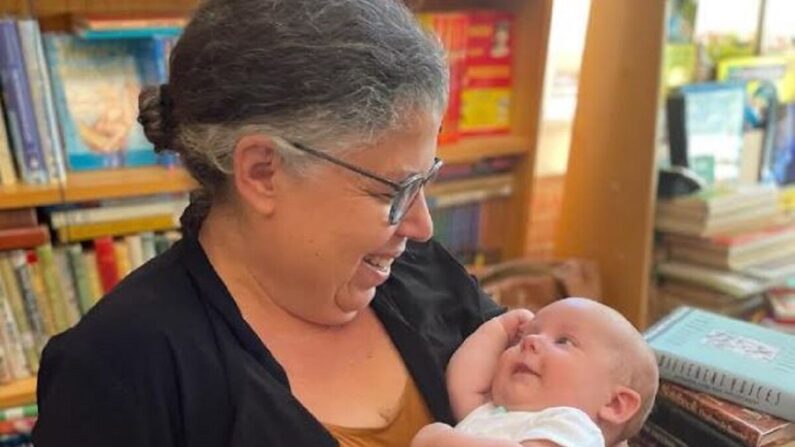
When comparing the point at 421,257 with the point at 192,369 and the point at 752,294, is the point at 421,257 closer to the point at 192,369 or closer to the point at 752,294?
the point at 192,369

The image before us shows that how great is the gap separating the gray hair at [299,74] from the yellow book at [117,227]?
93 centimetres

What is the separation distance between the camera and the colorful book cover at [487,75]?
2.22 meters

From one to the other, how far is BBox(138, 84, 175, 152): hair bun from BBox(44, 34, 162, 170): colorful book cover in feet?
2.55

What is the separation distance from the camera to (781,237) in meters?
2.40

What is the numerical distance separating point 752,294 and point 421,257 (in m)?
1.30

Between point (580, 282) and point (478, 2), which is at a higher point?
point (478, 2)

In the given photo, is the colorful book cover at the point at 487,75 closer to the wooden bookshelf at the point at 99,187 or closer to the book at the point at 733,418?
the wooden bookshelf at the point at 99,187

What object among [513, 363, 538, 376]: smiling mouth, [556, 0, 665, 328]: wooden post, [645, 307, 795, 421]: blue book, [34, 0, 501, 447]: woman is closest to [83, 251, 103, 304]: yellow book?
[34, 0, 501, 447]: woman

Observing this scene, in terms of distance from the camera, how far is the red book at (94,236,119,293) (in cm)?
192

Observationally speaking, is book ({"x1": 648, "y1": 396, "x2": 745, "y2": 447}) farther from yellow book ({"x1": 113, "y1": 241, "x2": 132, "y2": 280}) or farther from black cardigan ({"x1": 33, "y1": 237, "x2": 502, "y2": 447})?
yellow book ({"x1": 113, "y1": 241, "x2": 132, "y2": 280})

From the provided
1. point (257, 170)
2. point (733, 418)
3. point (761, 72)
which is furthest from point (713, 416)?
point (761, 72)

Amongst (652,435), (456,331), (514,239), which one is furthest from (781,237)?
(456,331)

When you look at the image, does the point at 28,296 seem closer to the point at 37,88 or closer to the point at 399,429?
the point at 37,88

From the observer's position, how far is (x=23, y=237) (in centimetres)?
181
